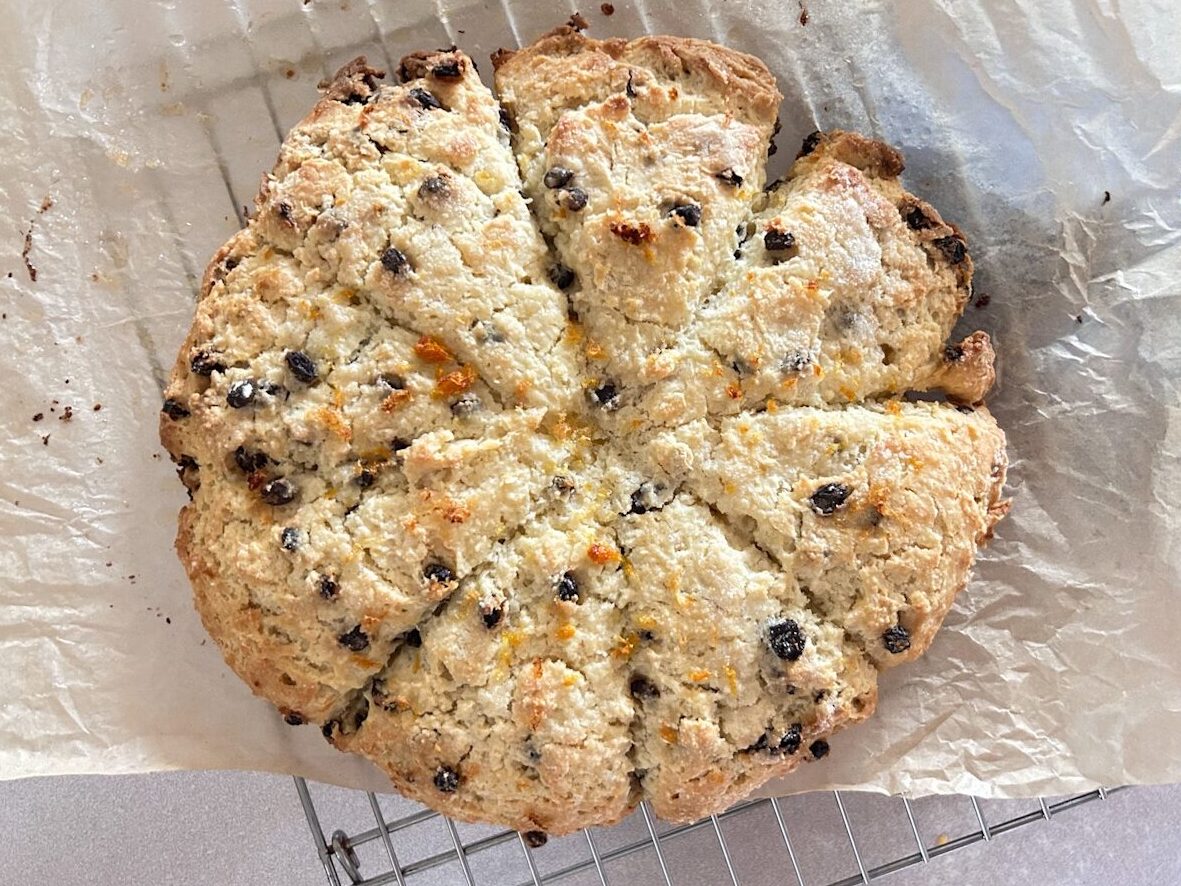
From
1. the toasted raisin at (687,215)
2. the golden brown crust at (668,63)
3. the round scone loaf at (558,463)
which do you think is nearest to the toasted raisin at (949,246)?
the round scone loaf at (558,463)

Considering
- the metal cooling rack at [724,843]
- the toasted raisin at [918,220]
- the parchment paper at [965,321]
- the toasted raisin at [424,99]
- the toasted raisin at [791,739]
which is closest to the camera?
the toasted raisin at [791,739]

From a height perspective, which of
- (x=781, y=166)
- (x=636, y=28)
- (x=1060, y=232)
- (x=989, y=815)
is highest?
(x=636, y=28)

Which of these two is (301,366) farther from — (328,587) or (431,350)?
(328,587)

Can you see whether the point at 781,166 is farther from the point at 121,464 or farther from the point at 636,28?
the point at 121,464

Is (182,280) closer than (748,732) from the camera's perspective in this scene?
No

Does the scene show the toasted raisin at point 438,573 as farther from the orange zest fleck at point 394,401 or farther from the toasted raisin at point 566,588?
the orange zest fleck at point 394,401

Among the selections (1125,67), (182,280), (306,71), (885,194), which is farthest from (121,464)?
(1125,67)

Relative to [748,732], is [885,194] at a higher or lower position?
higher
